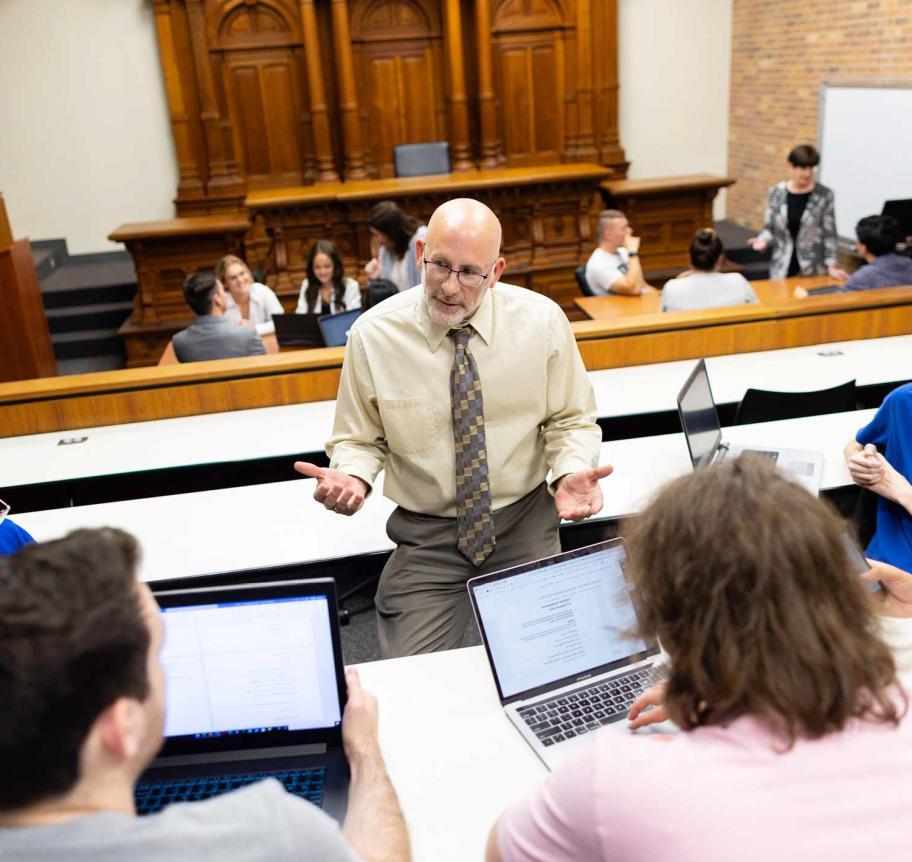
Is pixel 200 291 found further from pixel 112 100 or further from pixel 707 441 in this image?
pixel 112 100

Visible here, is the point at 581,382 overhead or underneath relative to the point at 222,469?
overhead

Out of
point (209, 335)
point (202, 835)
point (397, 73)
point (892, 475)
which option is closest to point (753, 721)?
point (202, 835)

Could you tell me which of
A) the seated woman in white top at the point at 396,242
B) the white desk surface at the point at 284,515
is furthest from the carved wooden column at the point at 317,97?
the white desk surface at the point at 284,515

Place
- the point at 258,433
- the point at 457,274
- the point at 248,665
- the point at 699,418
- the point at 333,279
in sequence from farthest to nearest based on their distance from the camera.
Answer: the point at 333,279 → the point at 258,433 → the point at 699,418 → the point at 457,274 → the point at 248,665

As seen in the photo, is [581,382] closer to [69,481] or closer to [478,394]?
[478,394]

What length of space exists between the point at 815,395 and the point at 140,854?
262cm

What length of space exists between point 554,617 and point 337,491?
61 cm

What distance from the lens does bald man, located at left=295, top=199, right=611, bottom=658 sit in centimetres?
205

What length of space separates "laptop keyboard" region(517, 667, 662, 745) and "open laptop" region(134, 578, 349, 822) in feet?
1.13

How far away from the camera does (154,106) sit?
7809 mm

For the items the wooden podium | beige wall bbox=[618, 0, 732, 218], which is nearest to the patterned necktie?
the wooden podium

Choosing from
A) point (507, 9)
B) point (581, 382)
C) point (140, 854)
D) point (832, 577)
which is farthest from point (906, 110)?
point (140, 854)

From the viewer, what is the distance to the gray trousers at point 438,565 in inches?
80.4

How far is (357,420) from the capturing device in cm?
217
